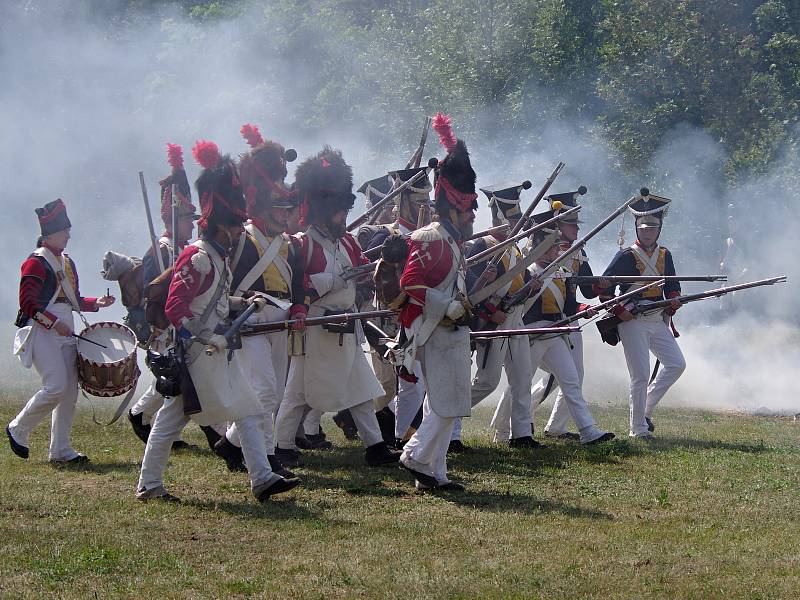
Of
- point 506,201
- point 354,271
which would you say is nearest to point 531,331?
point 354,271

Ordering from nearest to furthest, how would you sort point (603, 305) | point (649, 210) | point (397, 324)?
point (397, 324)
point (603, 305)
point (649, 210)

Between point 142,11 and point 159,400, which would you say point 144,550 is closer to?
point 159,400

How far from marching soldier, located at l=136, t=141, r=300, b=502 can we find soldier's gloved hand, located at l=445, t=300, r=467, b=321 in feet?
4.20

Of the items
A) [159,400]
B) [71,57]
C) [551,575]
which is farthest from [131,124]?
[551,575]

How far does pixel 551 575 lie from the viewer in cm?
643

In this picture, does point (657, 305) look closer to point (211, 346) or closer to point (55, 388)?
point (211, 346)

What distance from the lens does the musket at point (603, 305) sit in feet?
36.8

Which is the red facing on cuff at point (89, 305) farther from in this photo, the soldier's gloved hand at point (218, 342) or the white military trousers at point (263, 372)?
the soldier's gloved hand at point (218, 342)

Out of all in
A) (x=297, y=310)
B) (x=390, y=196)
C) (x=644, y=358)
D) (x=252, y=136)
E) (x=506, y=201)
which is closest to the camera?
(x=297, y=310)

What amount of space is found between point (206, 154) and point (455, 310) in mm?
2050

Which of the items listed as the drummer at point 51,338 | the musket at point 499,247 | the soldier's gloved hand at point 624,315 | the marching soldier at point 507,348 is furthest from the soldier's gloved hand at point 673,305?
the drummer at point 51,338

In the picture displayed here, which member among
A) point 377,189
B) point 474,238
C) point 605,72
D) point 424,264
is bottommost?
point 424,264

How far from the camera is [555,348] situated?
37.7 ft

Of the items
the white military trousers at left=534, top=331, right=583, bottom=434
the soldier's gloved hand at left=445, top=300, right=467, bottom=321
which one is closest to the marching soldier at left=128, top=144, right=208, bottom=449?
the soldier's gloved hand at left=445, top=300, right=467, bottom=321
